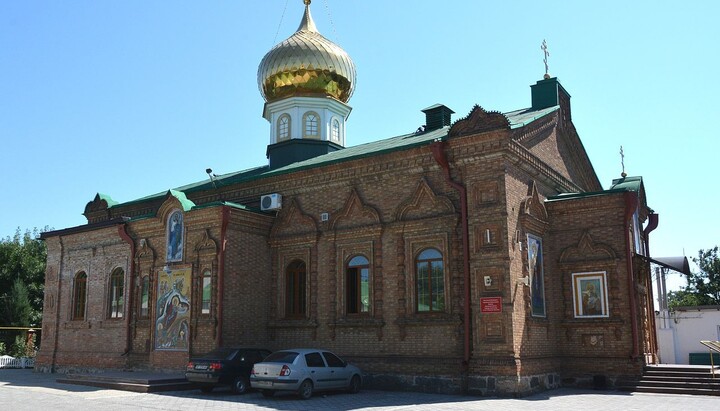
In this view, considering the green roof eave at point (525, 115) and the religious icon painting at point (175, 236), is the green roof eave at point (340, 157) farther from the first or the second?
the green roof eave at point (525, 115)

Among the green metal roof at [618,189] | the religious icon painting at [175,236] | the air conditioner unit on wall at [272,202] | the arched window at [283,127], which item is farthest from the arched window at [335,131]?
the green metal roof at [618,189]

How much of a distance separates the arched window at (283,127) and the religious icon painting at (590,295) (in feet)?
35.9

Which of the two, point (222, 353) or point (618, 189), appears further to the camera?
point (618, 189)

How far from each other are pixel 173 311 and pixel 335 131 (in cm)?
848

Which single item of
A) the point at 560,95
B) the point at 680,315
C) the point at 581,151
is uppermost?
the point at 560,95

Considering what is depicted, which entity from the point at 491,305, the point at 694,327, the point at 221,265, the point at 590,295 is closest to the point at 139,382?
the point at 221,265

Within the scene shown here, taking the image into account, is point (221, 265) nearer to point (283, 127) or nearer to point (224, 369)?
point (224, 369)

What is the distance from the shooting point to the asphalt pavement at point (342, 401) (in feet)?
39.0

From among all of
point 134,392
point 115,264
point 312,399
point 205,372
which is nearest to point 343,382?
point 312,399

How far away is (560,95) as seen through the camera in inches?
744

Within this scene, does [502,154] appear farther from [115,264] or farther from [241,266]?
[115,264]

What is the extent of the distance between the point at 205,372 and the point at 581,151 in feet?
40.5

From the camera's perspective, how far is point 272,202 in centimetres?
1792

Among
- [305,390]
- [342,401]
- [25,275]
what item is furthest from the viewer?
[25,275]
